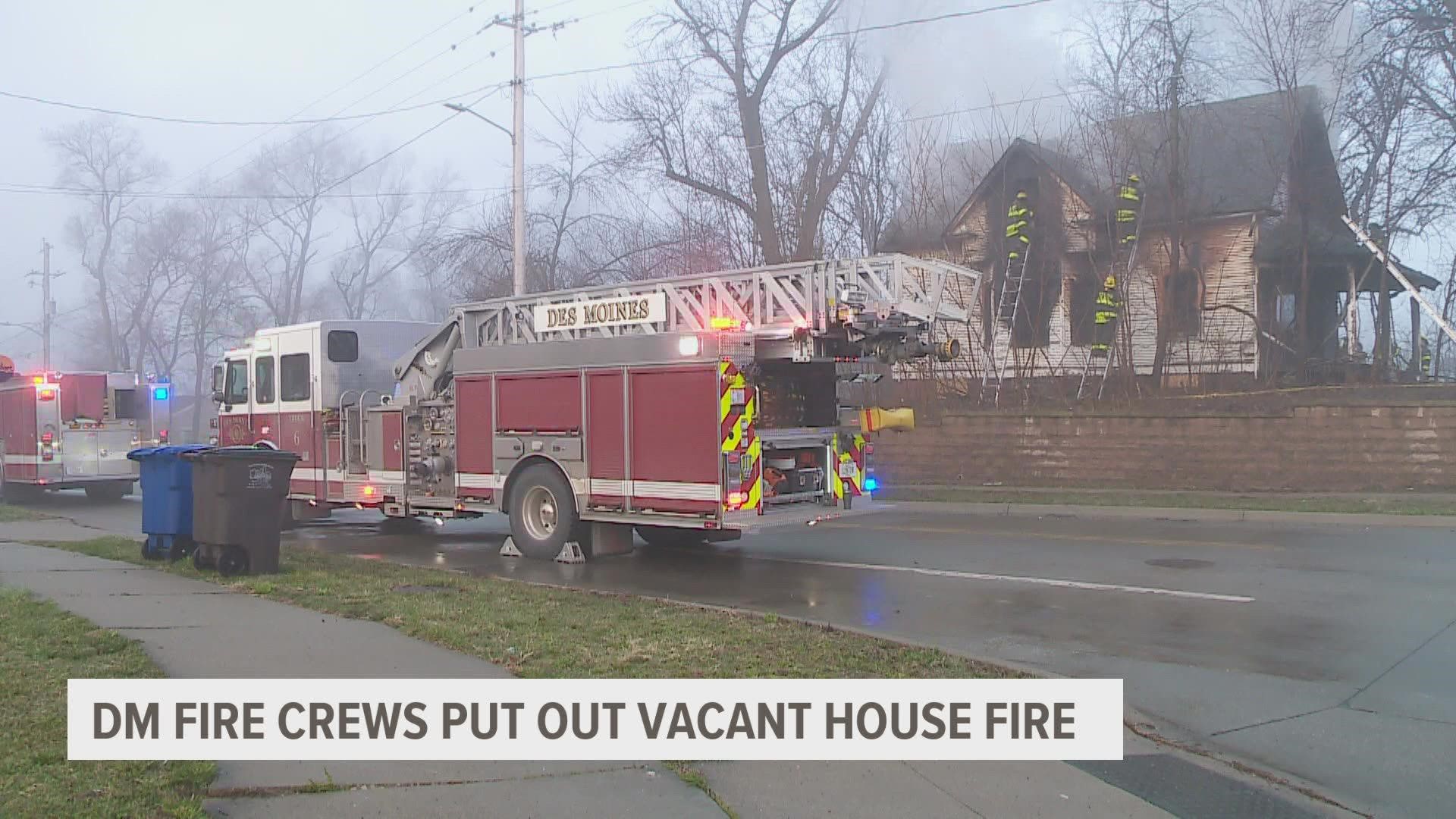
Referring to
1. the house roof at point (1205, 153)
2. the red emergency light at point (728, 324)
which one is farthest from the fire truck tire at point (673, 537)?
the house roof at point (1205, 153)

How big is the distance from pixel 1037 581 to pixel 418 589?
5584 millimetres

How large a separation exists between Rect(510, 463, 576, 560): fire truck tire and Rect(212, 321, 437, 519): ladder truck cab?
108 inches

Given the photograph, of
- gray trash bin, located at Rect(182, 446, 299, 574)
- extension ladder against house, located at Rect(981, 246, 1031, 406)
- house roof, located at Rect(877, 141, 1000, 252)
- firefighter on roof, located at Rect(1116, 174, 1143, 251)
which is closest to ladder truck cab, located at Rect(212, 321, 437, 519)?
gray trash bin, located at Rect(182, 446, 299, 574)

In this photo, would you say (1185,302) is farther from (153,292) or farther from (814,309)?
(153,292)

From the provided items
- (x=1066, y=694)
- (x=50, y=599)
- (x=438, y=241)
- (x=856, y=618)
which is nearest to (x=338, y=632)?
(x=50, y=599)

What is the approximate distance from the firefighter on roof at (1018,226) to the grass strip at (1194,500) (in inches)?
239

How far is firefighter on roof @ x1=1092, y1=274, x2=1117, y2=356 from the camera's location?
74.0 ft

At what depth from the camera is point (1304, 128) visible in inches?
889

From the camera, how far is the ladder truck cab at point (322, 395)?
1484 cm

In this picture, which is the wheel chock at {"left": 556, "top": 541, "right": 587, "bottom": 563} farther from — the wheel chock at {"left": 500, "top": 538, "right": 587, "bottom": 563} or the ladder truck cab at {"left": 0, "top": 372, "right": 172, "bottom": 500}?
the ladder truck cab at {"left": 0, "top": 372, "right": 172, "bottom": 500}

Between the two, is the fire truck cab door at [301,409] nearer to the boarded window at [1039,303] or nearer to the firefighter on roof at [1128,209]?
the boarded window at [1039,303]

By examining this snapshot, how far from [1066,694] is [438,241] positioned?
27.3 metres

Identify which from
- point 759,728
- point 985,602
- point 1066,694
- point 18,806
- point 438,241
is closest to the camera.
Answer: point 18,806

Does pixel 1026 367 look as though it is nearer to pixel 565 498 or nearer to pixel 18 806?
pixel 565 498
